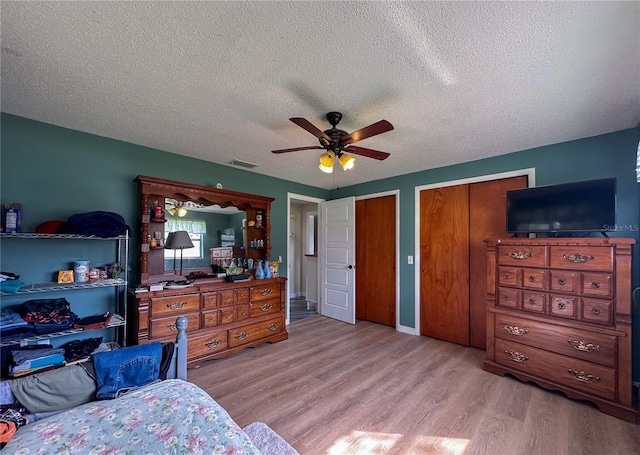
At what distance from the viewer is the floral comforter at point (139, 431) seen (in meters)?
1.02

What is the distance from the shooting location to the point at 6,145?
219cm

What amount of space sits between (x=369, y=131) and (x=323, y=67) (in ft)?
1.71

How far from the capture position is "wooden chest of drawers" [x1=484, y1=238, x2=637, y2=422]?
205cm

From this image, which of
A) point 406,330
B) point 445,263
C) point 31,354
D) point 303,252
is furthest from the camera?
point 303,252

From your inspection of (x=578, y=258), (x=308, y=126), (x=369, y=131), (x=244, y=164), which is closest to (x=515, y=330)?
(x=578, y=258)

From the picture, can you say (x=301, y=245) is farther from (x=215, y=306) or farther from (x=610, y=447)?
(x=610, y=447)

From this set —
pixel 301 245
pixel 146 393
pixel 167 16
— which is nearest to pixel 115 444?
pixel 146 393

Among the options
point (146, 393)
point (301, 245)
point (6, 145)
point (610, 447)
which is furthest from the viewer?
point (301, 245)

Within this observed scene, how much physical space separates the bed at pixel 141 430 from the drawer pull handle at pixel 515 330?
2368 mm

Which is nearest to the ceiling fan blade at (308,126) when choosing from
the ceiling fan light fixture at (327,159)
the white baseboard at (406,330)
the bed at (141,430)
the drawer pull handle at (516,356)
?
the ceiling fan light fixture at (327,159)

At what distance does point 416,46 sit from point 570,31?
0.74m

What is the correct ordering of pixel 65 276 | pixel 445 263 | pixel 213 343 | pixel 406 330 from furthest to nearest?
pixel 406 330 < pixel 445 263 < pixel 213 343 < pixel 65 276

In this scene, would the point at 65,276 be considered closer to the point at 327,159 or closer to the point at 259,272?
the point at 259,272

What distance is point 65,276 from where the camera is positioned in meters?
2.37
